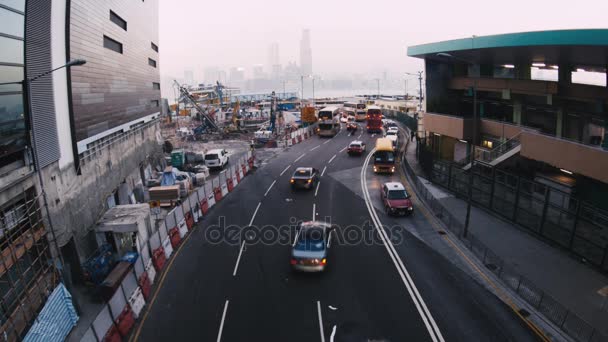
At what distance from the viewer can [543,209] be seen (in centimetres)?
2014

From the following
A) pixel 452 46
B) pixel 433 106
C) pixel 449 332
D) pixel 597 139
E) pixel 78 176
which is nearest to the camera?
pixel 449 332

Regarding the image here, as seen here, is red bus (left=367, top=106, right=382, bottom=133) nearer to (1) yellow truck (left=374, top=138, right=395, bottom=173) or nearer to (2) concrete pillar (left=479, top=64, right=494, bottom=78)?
(1) yellow truck (left=374, top=138, right=395, bottom=173)

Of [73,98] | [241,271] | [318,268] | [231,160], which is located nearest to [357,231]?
[318,268]

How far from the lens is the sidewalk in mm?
14469

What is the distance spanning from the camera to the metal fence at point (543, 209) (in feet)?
56.9

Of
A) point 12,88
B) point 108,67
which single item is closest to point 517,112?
point 108,67

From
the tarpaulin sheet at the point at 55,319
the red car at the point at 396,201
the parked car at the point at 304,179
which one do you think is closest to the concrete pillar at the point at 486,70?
the red car at the point at 396,201

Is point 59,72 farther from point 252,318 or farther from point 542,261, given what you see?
point 542,261

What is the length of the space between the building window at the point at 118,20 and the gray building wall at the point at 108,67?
259 millimetres

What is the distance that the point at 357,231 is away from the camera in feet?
72.8

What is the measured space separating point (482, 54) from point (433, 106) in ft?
31.2

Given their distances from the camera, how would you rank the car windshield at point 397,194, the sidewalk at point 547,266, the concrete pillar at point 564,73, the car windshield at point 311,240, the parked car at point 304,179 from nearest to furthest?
the sidewalk at point 547,266 → the car windshield at point 311,240 → the car windshield at point 397,194 → the concrete pillar at point 564,73 → the parked car at point 304,179

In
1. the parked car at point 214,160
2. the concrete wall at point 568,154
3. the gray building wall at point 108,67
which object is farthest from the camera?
the parked car at point 214,160

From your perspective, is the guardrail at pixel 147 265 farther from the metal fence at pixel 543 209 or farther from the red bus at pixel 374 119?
the red bus at pixel 374 119
